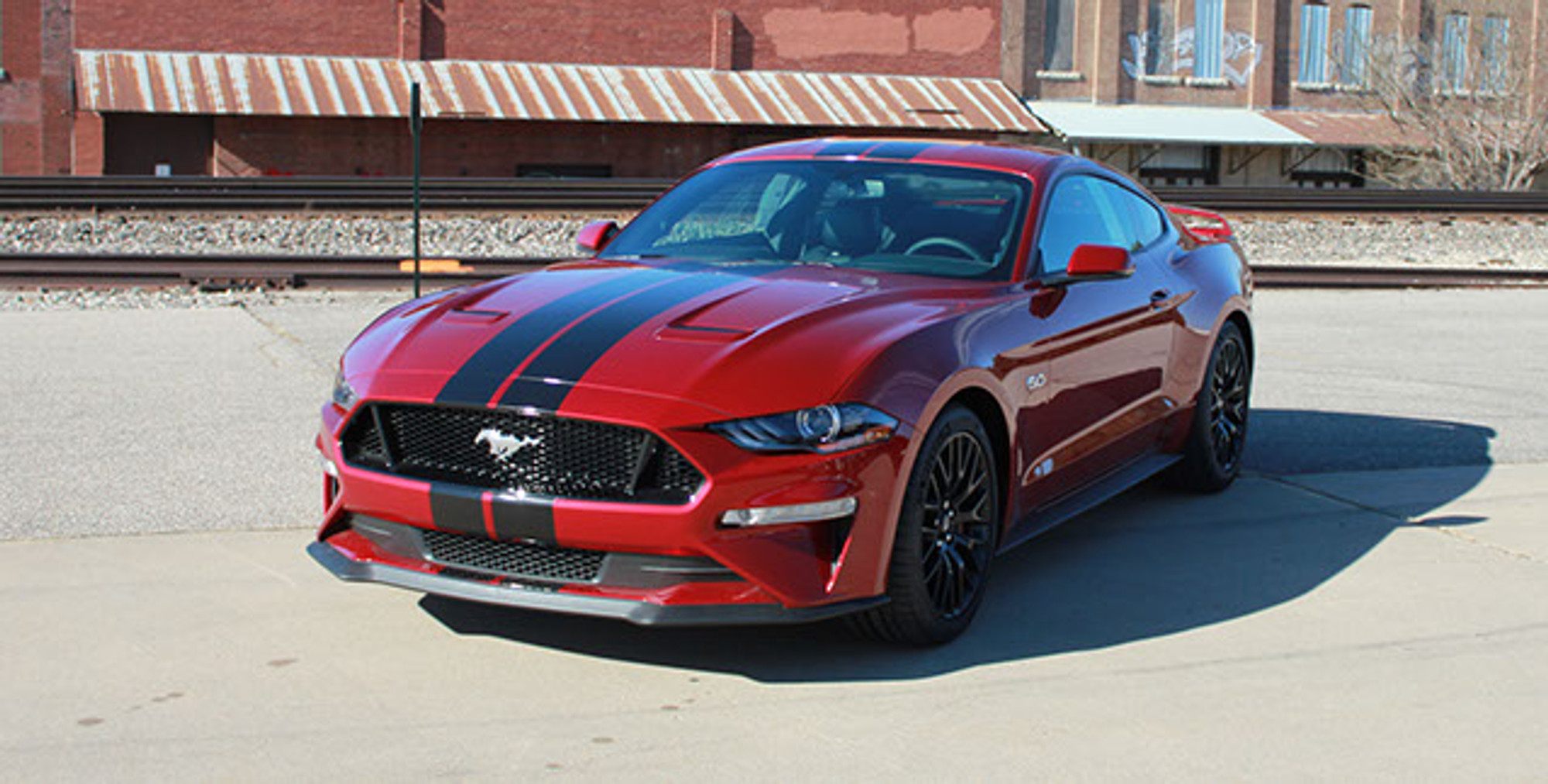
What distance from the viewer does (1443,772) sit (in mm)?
3932

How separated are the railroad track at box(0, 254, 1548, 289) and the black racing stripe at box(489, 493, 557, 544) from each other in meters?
11.2

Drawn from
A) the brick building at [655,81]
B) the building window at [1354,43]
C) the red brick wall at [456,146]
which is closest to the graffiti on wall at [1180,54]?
the brick building at [655,81]

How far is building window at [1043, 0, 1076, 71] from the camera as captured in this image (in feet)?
134

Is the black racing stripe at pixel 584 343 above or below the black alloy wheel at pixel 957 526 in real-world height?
above

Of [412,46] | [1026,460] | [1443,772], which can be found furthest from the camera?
[412,46]

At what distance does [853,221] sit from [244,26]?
102 ft

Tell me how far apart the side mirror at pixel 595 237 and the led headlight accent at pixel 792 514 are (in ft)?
6.68

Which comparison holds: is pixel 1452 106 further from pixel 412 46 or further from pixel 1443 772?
pixel 1443 772

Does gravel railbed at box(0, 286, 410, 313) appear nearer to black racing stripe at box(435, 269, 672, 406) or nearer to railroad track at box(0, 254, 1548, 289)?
railroad track at box(0, 254, 1548, 289)

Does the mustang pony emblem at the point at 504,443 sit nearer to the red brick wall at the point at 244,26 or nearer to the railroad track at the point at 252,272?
the railroad track at the point at 252,272

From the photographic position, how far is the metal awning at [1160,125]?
3906cm

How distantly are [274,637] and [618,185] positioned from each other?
19167 millimetres

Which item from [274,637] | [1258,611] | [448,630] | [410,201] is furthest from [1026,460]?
[410,201]

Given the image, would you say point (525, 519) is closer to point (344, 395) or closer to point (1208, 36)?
point (344, 395)
